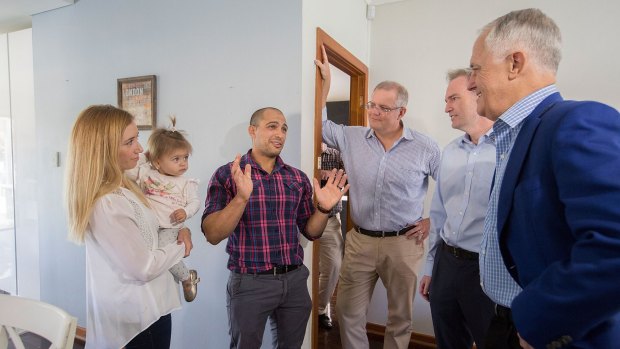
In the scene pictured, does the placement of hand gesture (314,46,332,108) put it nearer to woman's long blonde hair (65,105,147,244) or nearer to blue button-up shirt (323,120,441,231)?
blue button-up shirt (323,120,441,231)

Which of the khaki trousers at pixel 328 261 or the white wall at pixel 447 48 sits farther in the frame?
the khaki trousers at pixel 328 261

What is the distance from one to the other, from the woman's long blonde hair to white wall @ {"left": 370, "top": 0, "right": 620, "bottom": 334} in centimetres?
205

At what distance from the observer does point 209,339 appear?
79.5 inches

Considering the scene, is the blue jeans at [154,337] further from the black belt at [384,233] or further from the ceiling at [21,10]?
→ the ceiling at [21,10]

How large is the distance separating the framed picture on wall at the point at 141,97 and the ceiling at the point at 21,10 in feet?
2.68

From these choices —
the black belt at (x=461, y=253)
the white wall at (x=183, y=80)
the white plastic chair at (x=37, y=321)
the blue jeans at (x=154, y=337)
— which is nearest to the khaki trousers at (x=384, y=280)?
the black belt at (x=461, y=253)

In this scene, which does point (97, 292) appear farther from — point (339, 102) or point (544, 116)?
point (339, 102)

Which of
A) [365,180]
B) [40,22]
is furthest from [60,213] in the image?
[365,180]

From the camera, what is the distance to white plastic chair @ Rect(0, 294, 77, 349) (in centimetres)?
99

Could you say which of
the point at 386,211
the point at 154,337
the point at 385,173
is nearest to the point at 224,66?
the point at 385,173

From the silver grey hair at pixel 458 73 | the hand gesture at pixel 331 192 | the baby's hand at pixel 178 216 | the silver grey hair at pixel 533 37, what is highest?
the silver grey hair at pixel 458 73

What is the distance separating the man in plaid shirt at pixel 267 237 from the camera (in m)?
1.52

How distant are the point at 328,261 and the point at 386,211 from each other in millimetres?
1054

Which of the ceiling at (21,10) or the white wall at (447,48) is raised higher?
the ceiling at (21,10)
